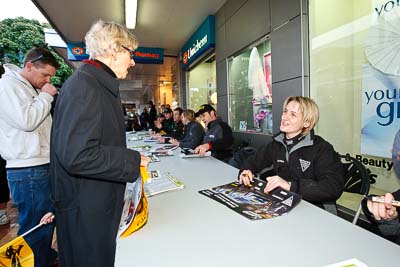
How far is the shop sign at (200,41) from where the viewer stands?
5.14 meters

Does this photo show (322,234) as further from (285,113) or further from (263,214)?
(285,113)

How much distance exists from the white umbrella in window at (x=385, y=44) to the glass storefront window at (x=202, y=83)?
14.8 ft

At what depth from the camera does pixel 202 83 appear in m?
7.33

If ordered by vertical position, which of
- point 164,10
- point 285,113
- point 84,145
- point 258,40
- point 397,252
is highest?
point 164,10

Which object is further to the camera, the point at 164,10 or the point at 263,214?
the point at 164,10

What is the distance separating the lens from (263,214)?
1.02m

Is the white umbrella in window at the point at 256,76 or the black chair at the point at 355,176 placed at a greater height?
the white umbrella in window at the point at 256,76

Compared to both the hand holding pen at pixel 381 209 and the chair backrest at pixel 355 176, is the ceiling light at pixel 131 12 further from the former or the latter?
the hand holding pen at pixel 381 209

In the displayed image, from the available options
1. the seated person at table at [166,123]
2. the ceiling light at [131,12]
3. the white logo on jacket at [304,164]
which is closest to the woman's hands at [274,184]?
the white logo on jacket at [304,164]

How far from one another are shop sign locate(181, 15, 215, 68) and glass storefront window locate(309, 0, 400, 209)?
2.88 m

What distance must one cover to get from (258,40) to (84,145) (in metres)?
3.25

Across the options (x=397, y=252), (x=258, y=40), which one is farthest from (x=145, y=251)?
(x=258, y=40)

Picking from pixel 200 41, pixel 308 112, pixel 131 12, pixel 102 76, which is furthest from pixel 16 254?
pixel 200 41

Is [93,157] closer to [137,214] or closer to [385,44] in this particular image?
[137,214]
